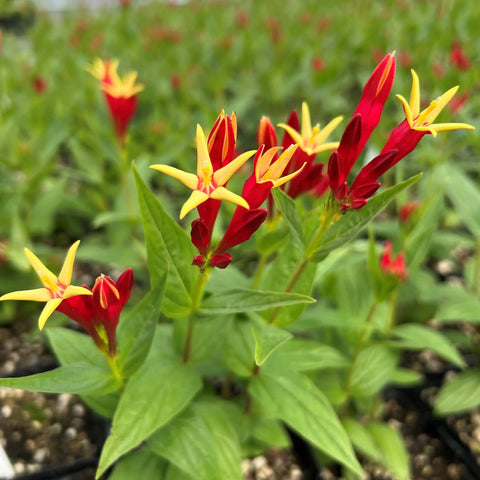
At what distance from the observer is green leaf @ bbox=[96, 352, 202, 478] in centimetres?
72

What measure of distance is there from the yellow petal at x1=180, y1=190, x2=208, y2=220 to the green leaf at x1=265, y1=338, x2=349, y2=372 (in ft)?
1.55

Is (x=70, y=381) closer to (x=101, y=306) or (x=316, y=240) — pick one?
(x=101, y=306)

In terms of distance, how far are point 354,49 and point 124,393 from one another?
2887 mm

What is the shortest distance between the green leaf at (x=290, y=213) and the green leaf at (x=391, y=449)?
0.70 m

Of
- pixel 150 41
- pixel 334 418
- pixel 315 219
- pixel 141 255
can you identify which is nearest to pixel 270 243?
pixel 315 219

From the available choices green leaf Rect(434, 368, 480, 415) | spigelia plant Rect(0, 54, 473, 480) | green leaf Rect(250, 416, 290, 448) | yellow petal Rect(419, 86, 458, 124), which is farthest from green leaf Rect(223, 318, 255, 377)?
green leaf Rect(434, 368, 480, 415)

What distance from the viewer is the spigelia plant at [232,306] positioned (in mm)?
649

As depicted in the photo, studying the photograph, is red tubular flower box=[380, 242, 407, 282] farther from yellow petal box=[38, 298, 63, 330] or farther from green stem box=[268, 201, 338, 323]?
yellow petal box=[38, 298, 63, 330]

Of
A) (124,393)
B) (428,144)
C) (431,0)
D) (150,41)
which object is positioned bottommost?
(124,393)

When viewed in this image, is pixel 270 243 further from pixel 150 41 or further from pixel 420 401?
pixel 150 41

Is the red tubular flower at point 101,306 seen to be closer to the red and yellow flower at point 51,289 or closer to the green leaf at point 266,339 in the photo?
the red and yellow flower at point 51,289

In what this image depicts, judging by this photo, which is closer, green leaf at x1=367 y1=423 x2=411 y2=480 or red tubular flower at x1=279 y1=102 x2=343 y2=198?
red tubular flower at x1=279 y1=102 x2=343 y2=198

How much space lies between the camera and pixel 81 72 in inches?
98.0

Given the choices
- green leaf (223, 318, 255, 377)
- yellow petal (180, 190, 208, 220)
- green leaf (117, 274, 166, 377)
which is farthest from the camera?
green leaf (223, 318, 255, 377)
